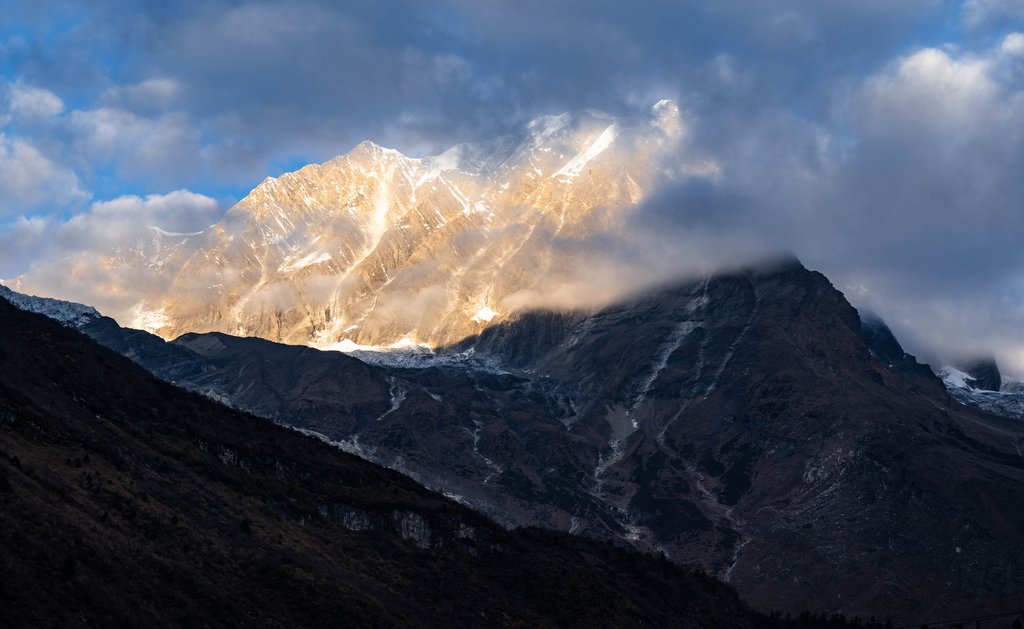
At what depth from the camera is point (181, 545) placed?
138 metres

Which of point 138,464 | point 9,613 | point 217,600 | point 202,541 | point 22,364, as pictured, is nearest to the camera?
point 9,613

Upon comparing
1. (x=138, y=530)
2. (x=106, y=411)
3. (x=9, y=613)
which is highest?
(x=106, y=411)

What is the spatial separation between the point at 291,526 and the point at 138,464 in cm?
2260

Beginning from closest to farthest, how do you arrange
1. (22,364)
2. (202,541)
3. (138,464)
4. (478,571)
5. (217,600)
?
1. (217,600)
2. (202,541)
3. (138,464)
4. (22,364)
5. (478,571)

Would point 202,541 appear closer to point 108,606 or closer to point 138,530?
point 138,530

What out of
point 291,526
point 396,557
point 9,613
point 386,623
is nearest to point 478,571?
point 396,557

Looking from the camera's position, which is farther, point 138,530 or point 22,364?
point 22,364

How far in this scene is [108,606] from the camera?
10831 cm

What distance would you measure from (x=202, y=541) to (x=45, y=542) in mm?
30747

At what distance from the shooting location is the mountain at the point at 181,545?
368ft

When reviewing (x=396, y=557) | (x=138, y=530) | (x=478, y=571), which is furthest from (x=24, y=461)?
(x=478, y=571)

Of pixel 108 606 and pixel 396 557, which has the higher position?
pixel 396 557

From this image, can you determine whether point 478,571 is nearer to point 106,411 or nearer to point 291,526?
point 291,526

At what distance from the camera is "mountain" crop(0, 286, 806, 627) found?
368 ft
